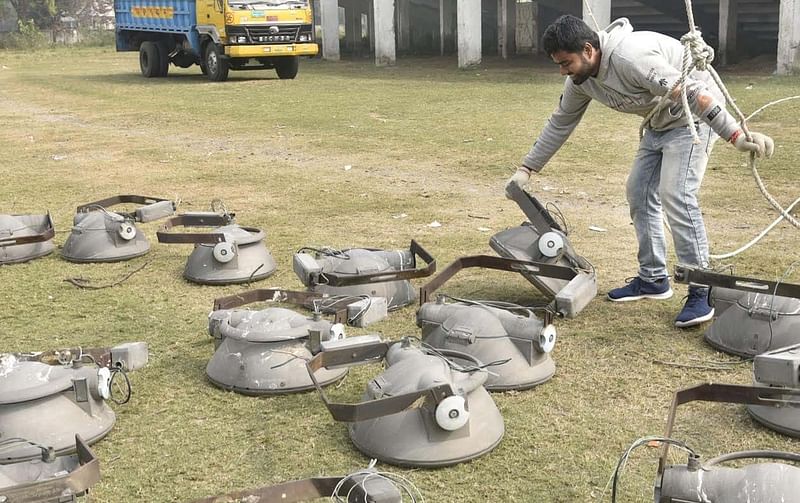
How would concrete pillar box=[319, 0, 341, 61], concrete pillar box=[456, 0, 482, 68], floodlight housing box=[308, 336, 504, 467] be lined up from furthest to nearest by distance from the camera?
concrete pillar box=[319, 0, 341, 61], concrete pillar box=[456, 0, 482, 68], floodlight housing box=[308, 336, 504, 467]

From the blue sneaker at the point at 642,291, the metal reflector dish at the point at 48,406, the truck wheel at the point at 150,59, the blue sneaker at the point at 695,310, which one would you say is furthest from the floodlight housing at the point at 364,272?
the truck wheel at the point at 150,59

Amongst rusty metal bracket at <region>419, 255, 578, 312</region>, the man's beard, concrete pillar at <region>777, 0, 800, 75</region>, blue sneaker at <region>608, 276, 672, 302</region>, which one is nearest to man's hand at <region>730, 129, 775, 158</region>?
the man's beard

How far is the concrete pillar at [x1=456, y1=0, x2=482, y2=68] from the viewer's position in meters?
24.3

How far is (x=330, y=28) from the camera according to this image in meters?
29.5

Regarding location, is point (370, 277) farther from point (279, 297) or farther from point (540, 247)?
point (540, 247)

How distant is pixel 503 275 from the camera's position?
20.8ft

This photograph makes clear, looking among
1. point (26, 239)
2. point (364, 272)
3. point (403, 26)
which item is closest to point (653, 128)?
point (364, 272)

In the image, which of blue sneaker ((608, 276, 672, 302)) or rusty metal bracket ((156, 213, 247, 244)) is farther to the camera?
rusty metal bracket ((156, 213, 247, 244))

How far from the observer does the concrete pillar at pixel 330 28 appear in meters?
29.5

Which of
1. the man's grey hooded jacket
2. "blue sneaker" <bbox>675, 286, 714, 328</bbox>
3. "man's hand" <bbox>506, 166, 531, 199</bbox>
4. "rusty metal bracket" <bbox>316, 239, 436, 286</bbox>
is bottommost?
"blue sneaker" <bbox>675, 286, 714, 328</bbox>

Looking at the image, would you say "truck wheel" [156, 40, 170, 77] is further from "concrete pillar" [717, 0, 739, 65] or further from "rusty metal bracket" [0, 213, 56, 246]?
"rusty metal bracket" [0, 213, 56, 246]

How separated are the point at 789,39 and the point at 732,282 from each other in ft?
52.6

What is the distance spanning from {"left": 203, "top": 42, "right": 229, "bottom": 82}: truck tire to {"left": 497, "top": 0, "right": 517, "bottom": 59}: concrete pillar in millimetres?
8111

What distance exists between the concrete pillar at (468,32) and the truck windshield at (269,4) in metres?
4.00
